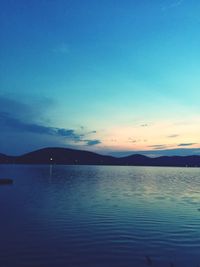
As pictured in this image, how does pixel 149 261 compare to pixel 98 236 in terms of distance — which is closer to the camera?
pixel 149 261

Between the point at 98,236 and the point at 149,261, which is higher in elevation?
the point at 98,236

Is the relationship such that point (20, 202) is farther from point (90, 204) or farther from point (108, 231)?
point (108, 231)

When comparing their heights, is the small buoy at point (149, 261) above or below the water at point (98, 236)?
below

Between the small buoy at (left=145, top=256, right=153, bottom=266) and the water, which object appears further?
the water

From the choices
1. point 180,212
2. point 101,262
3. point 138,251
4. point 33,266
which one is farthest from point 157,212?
point 33,266

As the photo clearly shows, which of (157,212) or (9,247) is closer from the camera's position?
(9,247)

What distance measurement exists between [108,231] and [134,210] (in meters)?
12.8

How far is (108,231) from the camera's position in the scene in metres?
29.0

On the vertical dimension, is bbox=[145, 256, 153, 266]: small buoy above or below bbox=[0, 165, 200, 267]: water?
below

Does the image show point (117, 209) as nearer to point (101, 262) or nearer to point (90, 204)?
point (90, 204)

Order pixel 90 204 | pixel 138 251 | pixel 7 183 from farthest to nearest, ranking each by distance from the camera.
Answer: pixel 7 183, pixel 90 204, pixel 138 251

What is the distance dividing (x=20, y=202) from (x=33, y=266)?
30139 mm

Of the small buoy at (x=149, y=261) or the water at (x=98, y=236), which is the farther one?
the water at (x=98, y=236)

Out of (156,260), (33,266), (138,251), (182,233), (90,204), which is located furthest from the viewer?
(90,204)
